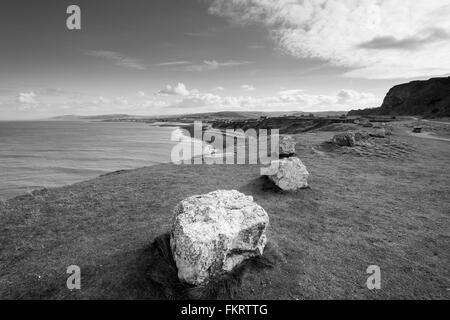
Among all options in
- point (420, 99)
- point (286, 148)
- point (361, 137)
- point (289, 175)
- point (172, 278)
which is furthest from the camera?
point (420, 99)

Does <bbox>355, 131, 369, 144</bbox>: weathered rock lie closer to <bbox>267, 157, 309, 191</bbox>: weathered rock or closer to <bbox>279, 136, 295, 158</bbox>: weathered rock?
<bbox>279, 136, 295, 158</bbox>: weathered rock

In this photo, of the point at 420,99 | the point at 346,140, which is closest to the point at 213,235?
the point at 346,140

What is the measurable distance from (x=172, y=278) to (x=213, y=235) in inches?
84.0

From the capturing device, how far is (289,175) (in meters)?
17.9

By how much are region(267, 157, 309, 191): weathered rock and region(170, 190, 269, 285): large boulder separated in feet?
26.9

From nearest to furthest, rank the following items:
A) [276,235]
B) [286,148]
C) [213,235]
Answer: [213,235] < [276,235] < [286,148]

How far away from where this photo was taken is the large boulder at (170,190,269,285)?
7.85 metres

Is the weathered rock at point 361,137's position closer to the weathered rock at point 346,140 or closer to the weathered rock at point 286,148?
the weathered rock at point 346,140

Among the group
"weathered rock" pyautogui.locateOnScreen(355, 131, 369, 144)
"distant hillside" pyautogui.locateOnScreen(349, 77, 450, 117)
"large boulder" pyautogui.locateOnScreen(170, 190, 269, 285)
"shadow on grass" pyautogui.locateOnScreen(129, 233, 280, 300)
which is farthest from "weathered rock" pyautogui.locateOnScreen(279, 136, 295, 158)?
"distant hillside" pyautogui.locateOnScreen(349, 77, 450, 117)

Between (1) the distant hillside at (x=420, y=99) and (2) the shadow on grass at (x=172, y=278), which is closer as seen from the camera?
(2) the shadow on grass at (x=172, y=278)

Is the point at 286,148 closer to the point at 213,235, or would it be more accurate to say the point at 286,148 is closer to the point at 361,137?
the point at 361,137

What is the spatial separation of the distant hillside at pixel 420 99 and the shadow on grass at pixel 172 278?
111 metres

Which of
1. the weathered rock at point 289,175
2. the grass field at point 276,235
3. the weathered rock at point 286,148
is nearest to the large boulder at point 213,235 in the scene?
the grass field at point 276,235

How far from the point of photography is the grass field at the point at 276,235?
8516 mm
